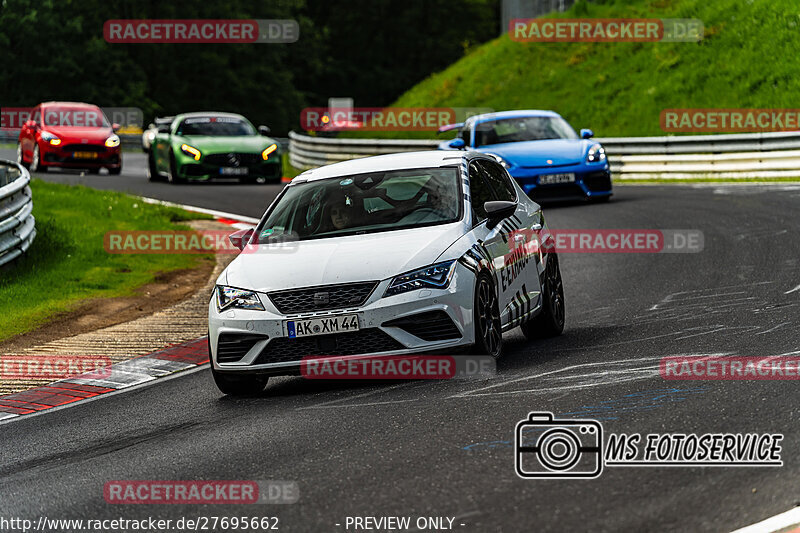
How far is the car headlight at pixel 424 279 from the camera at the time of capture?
342 inches

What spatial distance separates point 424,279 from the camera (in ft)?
28.8

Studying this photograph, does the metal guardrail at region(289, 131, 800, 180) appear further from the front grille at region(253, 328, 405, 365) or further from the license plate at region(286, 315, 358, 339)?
the license plate at region(286, 315, 358, 339)

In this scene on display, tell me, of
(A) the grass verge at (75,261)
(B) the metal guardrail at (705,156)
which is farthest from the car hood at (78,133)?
(A) the grass verge at (75,261)

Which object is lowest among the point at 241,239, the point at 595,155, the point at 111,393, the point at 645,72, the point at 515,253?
the point at 111,393

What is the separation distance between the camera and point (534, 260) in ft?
34.3

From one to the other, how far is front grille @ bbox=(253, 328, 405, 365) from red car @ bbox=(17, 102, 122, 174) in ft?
80.0

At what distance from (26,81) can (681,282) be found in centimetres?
6046

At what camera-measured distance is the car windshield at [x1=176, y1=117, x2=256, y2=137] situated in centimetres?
2909

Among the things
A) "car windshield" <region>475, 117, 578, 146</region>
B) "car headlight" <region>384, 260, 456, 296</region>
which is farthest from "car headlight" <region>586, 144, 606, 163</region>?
"car headlight" <region>384, 260, 456, 296</region>

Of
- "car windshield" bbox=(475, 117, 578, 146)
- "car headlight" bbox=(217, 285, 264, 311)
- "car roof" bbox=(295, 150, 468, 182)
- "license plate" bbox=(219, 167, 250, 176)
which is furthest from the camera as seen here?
"license plate" bbox=(219, 167, 250, 176)

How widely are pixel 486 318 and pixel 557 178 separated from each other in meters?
12.1

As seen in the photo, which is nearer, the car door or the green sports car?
the car door

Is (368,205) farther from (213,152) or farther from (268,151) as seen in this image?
(268,151)

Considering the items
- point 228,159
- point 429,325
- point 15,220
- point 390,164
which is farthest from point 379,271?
point 228,159
